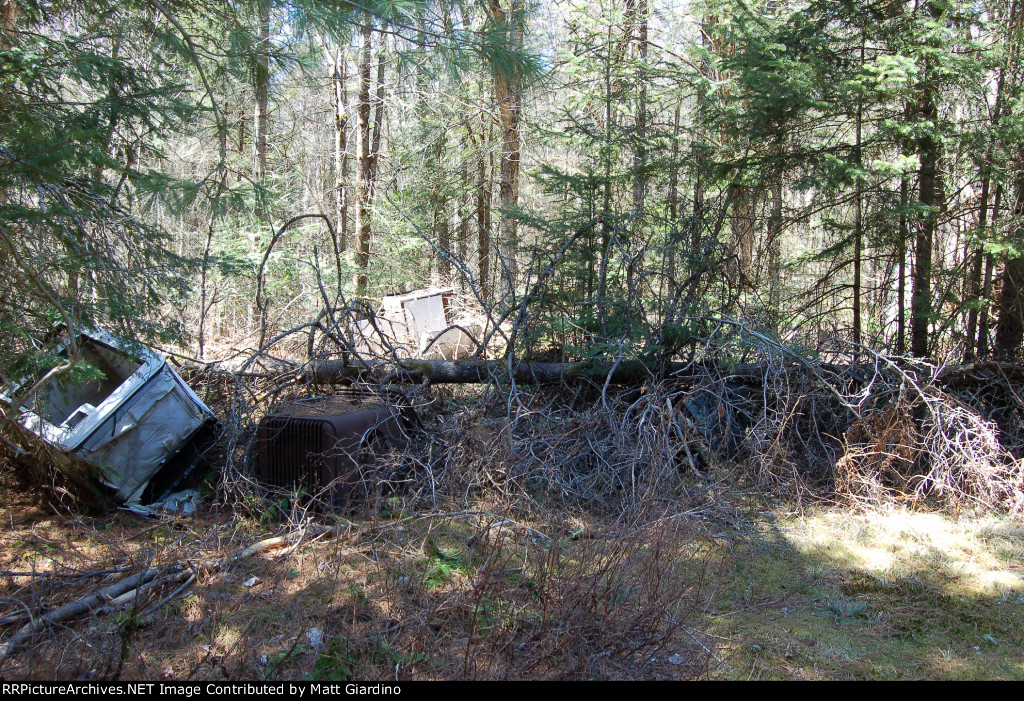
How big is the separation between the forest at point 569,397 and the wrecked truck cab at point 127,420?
6cm

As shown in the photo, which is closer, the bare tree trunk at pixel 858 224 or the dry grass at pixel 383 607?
the dry grass at pixel 383 607

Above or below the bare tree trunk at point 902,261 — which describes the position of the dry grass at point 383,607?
below

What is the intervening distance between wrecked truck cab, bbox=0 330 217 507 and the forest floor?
0.42 metres

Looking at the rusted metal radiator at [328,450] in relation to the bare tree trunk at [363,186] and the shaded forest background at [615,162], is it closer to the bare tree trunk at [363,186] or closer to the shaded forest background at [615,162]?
the shaded forest background at [615,162]

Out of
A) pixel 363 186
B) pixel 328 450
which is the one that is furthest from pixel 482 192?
pixel 328 450

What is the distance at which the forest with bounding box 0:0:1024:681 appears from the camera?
3.43 meters

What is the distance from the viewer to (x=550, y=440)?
19.0 feet

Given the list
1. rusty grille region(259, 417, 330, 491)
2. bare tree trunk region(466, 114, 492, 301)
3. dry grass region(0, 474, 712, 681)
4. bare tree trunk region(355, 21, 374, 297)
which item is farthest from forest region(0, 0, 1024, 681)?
bare tree trunk region(355, 21, 374, 297)

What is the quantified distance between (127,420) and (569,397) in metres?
4.05

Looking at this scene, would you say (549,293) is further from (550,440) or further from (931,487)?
(931,487)

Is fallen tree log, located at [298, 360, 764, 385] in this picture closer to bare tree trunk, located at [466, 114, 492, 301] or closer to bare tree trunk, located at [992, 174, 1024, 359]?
bare tree trunk, located at [992, 174, 1024, 359]

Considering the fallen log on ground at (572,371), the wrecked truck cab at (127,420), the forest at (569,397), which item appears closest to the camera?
the forest at (569,397)

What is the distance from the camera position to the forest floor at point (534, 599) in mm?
3117

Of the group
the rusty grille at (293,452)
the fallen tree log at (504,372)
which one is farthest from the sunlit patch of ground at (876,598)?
the rusty grille at (293,452)
